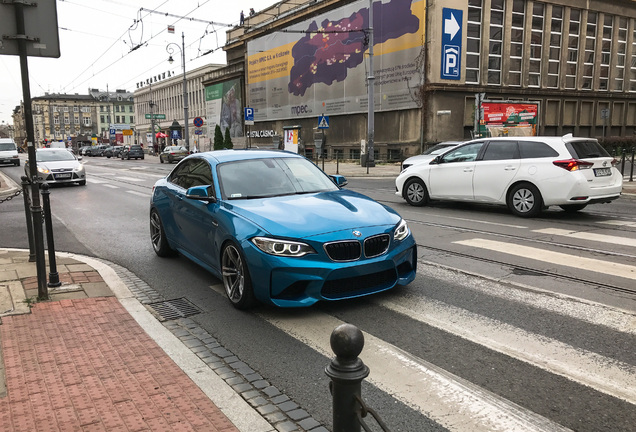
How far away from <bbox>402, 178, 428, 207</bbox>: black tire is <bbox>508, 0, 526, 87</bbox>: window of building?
25091 millimetres

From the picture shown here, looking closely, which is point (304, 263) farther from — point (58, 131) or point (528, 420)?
point (58, 131)

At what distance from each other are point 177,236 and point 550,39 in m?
36.5

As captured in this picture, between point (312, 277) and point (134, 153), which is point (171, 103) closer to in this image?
point (134, 153)

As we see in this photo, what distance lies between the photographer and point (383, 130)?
116 feet

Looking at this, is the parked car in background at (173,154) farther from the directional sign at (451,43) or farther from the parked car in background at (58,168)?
the parked car in background at (58,168)

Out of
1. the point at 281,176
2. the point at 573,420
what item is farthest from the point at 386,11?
the point at 573,420

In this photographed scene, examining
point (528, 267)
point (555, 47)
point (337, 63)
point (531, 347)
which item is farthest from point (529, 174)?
point (555, 47)

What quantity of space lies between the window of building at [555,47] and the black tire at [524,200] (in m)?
29.7

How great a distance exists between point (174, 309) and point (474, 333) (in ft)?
9.40

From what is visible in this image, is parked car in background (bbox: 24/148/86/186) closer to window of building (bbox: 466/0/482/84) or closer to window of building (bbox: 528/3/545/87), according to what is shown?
window of building (bbox: 466/0/482/84)

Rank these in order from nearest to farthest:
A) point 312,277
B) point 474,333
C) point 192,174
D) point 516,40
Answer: point 474,333 → point 312,277 → point 192,174 → point 516,40

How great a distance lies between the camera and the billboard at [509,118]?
28875 millimetres

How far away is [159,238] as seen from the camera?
7.41 m

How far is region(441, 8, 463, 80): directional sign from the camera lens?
31.0 m
